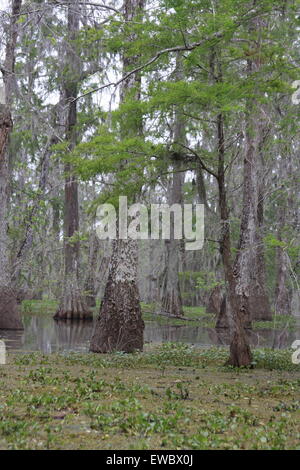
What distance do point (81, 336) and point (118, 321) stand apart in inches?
184

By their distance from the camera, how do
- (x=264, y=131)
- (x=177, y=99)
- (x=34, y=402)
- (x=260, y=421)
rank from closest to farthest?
(x=260, y=421) → (x=34, y=402) → (x=177, y=99) → (x=264, y=131)

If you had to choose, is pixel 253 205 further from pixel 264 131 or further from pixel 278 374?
pixel 278 374

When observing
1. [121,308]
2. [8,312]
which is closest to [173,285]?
[8,312]

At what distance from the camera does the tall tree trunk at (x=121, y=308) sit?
40.5 ft

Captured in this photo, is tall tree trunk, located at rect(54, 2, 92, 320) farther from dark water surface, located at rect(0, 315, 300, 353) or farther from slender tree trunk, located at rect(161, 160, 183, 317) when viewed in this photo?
slender tree trunk, located at rect(161, 160, 183, 317)

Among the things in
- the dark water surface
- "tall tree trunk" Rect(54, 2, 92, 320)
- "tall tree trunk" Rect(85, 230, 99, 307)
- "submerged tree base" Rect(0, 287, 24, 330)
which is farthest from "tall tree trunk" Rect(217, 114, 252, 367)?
"tall tree trunk" Rect(85, 230, 99, 307)

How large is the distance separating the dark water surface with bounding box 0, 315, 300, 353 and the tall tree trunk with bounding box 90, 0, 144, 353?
0.88 metres

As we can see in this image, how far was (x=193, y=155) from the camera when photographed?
34.8 feet

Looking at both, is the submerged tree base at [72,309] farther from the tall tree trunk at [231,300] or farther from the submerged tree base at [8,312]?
the tall tree trunk at [231,300]

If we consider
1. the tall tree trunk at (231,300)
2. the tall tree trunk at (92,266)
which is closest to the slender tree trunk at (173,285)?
the tall tree trunk at (92,266)

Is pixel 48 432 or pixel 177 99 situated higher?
pixel 177 99

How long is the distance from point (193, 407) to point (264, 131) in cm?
808

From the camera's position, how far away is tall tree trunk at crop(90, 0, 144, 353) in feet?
40.5

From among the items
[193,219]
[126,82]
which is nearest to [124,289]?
[193,219]
